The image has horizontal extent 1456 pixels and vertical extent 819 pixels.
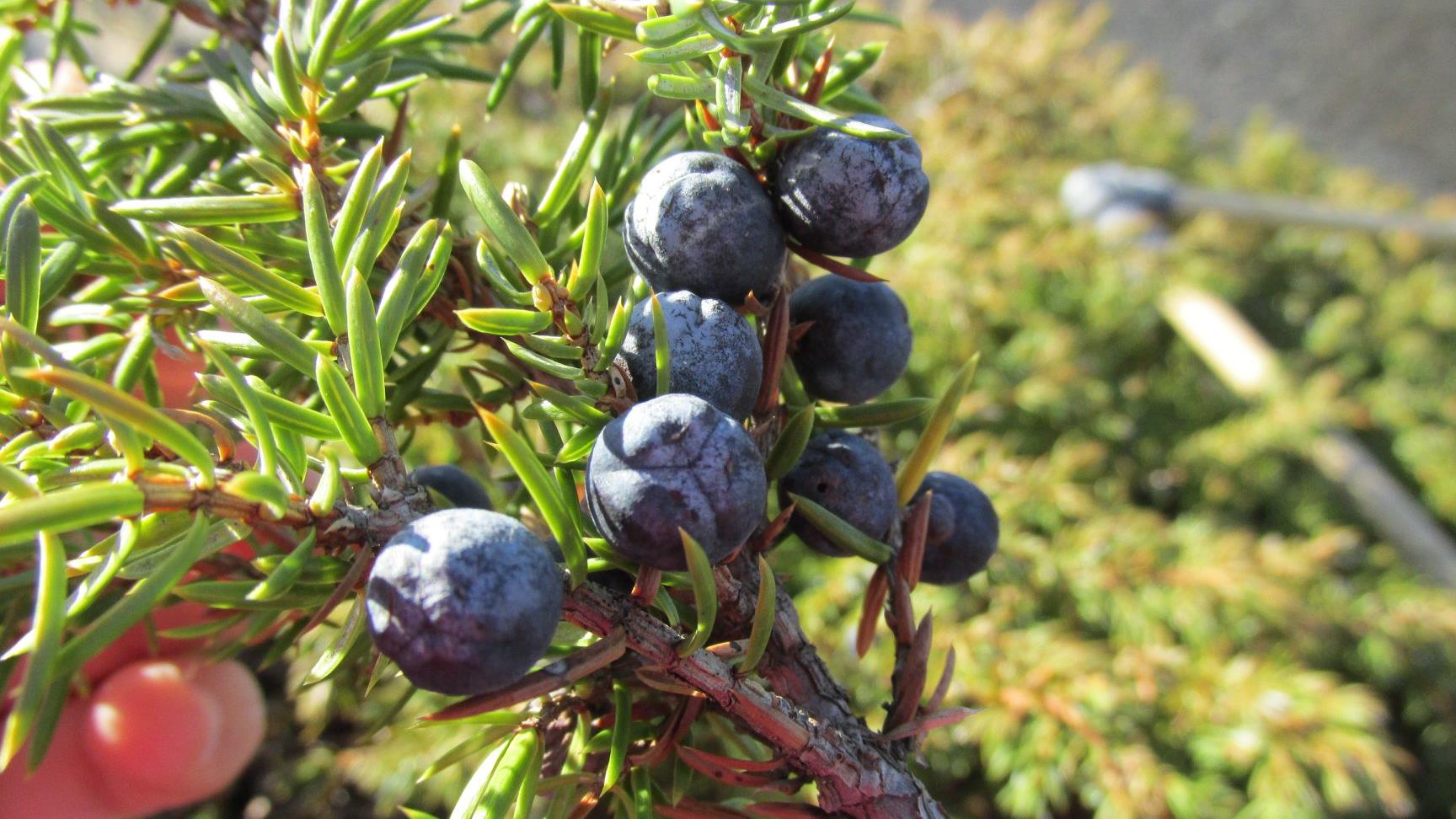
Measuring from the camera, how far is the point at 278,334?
0.33 meters

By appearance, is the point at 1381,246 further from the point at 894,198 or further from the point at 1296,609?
the point at 894,198

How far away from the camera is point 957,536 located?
48 cm

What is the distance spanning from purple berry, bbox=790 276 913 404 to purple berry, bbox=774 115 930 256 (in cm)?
4

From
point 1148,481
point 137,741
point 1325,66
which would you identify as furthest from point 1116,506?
point 1325,66

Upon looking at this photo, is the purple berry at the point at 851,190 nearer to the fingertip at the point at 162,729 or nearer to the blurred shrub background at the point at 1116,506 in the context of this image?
the blurred shrub background at the point at 1116,506

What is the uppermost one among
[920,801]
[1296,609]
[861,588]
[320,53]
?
[320,53]

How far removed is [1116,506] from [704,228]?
4.26ft

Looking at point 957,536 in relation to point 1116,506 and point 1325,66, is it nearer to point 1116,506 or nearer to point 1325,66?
point 1116,506

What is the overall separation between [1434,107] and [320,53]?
4.85 meters

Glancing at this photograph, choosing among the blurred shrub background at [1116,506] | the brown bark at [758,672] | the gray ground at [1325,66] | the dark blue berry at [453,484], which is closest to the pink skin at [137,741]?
the blurred shrub background at [1116,506]

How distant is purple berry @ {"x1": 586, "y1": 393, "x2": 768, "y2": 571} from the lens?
0.30 meters

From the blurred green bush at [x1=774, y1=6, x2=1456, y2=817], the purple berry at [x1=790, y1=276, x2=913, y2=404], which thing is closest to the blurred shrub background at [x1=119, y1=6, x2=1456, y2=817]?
the blurred green bush at [x1=774, y1=6, x2=1456, y2=817]

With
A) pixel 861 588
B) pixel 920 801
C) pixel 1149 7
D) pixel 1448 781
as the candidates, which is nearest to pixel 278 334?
pixel 920 801

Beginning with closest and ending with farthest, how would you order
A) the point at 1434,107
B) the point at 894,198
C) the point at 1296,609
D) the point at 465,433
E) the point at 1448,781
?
the point at 894,198 < the point at 465,433 < the point at 1296,609 < the point at 1448,781 < the point at 1434,107
